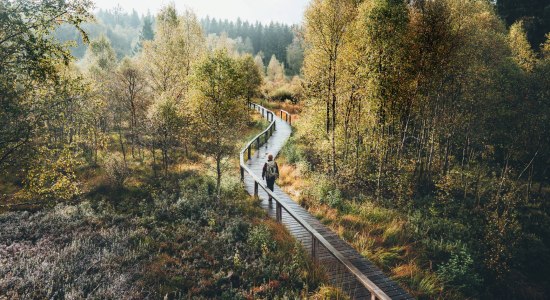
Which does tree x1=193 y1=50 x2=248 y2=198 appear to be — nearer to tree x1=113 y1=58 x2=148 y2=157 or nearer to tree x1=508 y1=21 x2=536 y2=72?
tree x1=113 y1=58 x2=148 y2=157

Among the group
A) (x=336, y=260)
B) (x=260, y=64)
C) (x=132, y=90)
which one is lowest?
(x=336, y=260)

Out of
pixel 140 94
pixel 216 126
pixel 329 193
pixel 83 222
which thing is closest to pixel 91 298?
pixel 83 222

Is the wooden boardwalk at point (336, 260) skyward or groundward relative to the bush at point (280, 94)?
skyward

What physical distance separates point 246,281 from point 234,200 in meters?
5.47

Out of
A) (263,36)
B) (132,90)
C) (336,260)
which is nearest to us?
(336,260)

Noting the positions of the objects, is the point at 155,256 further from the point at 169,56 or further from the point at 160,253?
the point at 169,56

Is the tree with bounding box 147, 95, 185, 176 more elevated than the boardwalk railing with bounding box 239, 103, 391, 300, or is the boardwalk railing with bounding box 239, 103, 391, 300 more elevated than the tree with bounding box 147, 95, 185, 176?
the tree with bounding box 147, 95, 185, 176

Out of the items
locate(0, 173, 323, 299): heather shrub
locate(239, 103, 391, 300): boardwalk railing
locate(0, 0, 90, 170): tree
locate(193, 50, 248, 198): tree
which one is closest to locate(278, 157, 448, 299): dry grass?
locate(239, 103, 391, 300): boardwalk railing

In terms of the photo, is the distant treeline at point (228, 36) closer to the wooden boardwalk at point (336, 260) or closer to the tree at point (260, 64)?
the tree at point (260, 64)

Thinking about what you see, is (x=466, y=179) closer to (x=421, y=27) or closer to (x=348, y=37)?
(x=421, y=27)

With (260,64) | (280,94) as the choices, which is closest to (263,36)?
(260,64)

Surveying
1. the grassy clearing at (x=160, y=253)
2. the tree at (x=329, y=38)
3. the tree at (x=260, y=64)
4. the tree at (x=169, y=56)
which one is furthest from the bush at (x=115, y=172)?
the tree at (x=260, y=64)

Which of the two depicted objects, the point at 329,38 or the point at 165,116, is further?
the point at 165,116

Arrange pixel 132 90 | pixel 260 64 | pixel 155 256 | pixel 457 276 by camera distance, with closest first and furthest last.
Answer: pixel 155 256 → pixel 457 276 → pixel 132 90 → pixel 260 64
